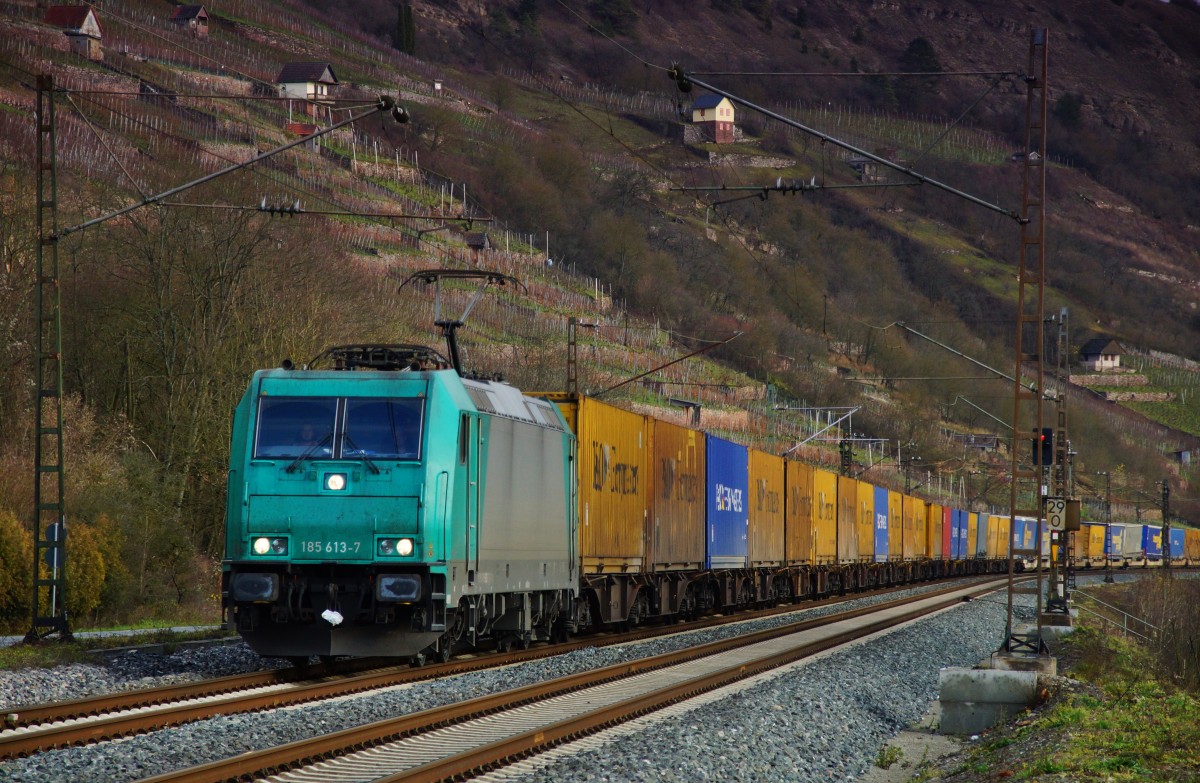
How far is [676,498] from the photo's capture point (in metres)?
30.7

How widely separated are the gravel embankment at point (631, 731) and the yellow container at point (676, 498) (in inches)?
193

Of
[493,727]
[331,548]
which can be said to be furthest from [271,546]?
[493,727]

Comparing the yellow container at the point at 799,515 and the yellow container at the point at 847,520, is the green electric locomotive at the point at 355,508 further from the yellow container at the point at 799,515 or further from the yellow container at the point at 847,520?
the yellow container at the point at 847,520

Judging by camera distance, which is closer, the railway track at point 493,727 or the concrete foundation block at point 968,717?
the railway track at point 493,727

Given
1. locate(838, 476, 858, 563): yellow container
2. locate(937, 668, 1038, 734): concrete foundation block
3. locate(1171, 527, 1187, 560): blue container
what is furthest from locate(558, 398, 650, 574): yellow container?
locate(1171, 527, 1187, 560): blue container

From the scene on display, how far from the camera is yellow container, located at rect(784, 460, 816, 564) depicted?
140 ft

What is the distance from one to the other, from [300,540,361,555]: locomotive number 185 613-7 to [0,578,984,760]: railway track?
4.76ft

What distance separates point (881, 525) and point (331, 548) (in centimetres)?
4274

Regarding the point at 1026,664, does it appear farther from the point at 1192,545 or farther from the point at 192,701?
the point at 1192,545

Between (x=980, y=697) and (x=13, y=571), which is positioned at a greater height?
(x=13, y=571)

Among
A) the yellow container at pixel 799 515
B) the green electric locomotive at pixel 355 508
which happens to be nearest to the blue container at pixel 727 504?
the yellow container at pixel 799 515

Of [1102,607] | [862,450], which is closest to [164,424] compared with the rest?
[1102,607]

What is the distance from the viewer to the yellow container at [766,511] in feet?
124

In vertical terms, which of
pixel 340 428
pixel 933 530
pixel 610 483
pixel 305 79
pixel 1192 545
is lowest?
pixel 1192 545
